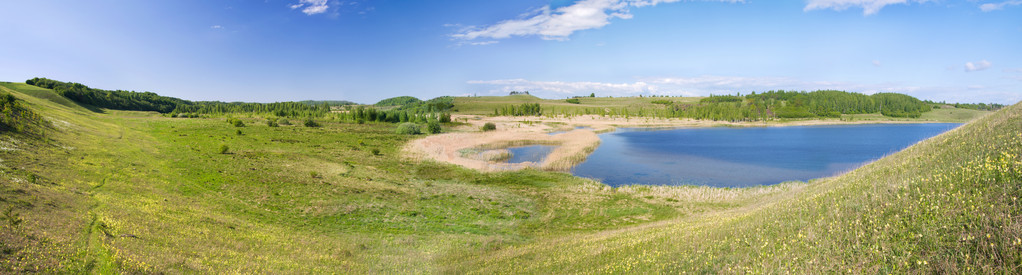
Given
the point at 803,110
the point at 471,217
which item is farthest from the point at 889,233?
the point at 803,110

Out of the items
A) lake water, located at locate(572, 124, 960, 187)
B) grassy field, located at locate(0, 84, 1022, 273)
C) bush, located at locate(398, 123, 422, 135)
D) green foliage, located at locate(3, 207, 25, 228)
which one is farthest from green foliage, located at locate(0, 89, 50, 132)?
bush, located at locate(398, 123, 422, 135)

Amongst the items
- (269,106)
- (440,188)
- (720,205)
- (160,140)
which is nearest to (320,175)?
(440,188)

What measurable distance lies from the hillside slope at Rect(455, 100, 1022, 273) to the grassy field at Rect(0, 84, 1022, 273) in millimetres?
40

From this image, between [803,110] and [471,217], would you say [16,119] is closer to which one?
[471,217]

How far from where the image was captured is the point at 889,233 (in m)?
6.61

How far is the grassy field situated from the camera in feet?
21.9

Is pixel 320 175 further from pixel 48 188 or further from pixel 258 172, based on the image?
pixel 48 188

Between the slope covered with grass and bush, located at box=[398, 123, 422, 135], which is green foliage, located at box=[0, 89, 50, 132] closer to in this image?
A: the slope covered with grass

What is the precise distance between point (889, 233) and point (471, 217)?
60.1 feet

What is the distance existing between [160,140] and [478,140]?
1456 inches

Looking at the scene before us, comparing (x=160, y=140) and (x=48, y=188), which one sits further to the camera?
(x=160, y=140)

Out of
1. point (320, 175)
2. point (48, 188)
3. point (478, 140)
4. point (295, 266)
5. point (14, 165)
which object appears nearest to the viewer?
point (295, 266)

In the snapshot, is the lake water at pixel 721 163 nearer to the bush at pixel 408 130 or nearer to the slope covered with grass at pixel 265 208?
the slope covered with grass at pixel 265 208

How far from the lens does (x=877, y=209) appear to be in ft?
24.9
